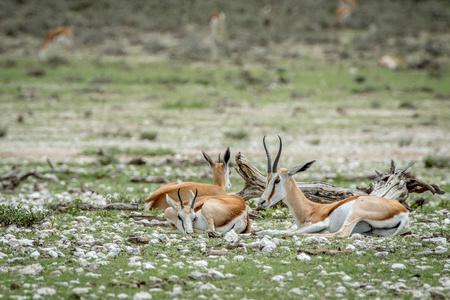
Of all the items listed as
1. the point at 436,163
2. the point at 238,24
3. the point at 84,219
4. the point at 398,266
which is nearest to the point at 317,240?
the point at 398,266

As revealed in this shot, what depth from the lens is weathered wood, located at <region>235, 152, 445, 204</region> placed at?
34.1 feet

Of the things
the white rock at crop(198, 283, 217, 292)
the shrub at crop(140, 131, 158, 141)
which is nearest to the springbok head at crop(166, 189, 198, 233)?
the white rock at crop(198, 283, 217, 292)

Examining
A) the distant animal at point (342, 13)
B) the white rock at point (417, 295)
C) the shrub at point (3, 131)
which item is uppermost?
the distant animal at point (342, 13)

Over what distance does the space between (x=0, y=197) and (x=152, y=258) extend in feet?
21.9

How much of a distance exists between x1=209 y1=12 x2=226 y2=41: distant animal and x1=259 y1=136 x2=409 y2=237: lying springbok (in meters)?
32.9

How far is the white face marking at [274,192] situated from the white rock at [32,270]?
3490mm

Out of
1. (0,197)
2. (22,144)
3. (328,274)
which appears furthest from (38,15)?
(328,274)

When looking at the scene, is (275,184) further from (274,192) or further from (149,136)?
(149,136)

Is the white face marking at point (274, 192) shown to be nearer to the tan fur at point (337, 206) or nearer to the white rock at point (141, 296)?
the tan fur at point (337, 206)

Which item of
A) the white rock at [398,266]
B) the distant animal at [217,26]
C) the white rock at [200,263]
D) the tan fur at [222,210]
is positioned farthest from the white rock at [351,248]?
the distant animal at [217,26]

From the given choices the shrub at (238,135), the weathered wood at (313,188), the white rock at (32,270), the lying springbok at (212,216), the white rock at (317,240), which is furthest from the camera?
the shrub at (238,135)

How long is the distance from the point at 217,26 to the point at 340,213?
3484 cm

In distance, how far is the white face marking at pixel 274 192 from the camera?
8656 millimetres

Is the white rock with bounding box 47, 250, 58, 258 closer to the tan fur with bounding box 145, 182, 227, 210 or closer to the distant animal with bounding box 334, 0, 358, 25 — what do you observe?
the tan fur with bounding box 145, 182, 227, 210
